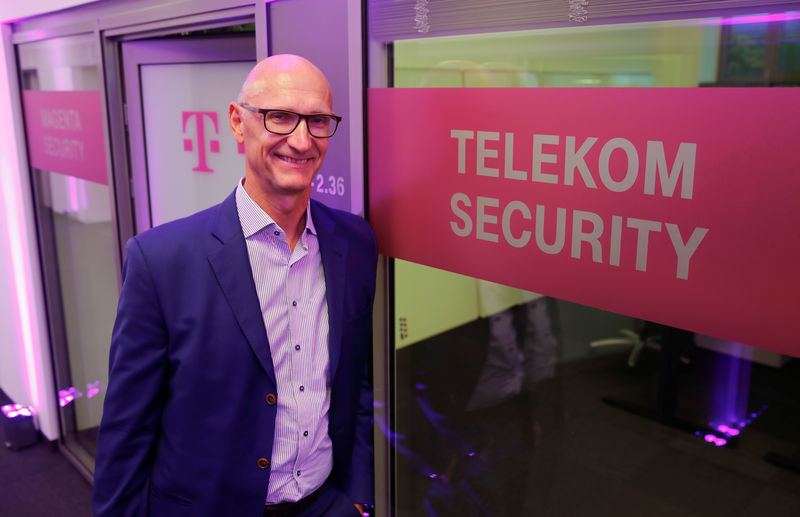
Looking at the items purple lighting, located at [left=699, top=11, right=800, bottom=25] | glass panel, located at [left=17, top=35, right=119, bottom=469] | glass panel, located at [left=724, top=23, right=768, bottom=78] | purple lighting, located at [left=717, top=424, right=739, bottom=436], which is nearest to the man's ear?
purple lighting, located at [left=699, top=11, right=800, bottom=25]

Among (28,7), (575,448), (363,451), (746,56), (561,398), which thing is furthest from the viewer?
(746,56)

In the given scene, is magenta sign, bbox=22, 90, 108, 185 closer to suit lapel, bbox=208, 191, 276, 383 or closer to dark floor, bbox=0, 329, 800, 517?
dark floor, bbox=0, 329, 800, 517

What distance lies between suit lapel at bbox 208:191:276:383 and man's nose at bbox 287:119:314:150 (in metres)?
0.27

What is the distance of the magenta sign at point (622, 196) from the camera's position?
3.79ft

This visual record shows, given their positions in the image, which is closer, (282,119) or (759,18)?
(759,18)

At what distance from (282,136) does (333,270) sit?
1.31 ft

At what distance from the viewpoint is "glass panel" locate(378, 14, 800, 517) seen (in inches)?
94.3

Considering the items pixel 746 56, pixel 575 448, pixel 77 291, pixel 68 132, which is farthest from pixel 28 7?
pixel 746 56

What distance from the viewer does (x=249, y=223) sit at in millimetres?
1612

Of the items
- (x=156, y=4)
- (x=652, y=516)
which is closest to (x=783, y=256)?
(x=156, y=4)

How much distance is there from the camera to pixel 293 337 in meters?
1.65

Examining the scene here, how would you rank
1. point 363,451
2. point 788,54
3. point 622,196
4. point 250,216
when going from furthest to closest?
point 788,54 < point 363,451 < point 250,216 < point 622,196

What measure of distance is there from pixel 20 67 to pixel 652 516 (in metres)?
4.38

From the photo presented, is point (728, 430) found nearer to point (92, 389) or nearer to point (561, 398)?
point (561, 398)
